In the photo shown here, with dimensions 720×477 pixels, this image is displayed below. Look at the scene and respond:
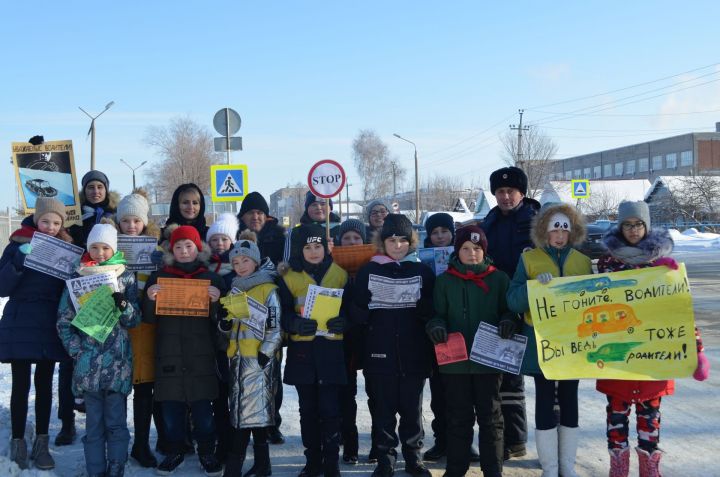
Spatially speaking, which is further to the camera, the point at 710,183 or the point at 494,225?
the point at 710,183

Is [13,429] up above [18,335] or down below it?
below

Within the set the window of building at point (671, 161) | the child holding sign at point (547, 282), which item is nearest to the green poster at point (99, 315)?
the child holding sign at point (547, 282)

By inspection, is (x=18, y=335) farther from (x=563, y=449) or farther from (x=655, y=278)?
(x=655, y=278)

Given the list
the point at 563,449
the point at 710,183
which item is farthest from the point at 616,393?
the point at 710,183

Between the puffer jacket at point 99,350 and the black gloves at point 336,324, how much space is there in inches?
57.6

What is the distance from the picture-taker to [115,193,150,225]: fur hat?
18.6 feet

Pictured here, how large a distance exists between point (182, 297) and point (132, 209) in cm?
118

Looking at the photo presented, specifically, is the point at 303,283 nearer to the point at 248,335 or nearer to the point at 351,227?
the point at 248,335

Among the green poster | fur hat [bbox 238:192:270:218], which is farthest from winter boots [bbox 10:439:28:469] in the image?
fur hat [bbox 238:192:270:218]

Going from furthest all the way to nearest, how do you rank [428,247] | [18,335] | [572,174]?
[572,174], [428,247], [18,335]

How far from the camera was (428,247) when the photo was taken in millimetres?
6258

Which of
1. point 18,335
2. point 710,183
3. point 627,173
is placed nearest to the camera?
point 18,335

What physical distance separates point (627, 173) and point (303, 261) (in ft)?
300

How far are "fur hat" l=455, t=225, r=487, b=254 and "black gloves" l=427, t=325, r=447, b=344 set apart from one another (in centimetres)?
63
